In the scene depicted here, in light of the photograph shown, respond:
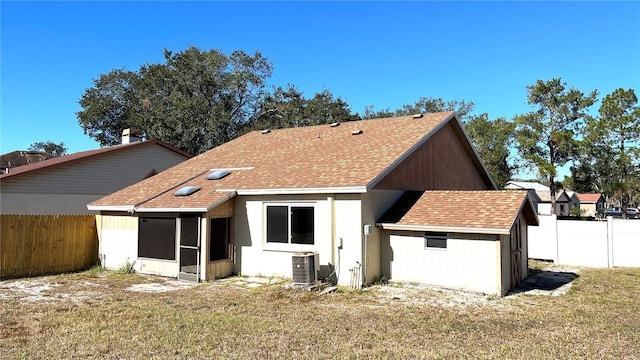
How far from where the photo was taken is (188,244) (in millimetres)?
12328

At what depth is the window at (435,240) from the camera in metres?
10.7

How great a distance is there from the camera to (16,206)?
17.5 metres

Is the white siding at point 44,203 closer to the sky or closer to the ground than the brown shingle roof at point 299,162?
closer to the ground

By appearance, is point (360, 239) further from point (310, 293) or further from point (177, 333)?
point (177, 333)

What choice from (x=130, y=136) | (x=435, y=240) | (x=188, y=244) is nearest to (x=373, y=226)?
(x=435, y=240)

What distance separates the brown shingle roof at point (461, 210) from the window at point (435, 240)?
404 mm

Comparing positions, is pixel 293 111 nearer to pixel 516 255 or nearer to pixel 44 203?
pixel 44 203

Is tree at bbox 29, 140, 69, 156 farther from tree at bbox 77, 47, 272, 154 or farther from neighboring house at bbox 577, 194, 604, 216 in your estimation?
neighboring house at bbox 577, 194, 604, 216

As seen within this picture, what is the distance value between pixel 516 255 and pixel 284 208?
6.56 m

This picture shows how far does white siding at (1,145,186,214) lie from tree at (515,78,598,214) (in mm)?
31592

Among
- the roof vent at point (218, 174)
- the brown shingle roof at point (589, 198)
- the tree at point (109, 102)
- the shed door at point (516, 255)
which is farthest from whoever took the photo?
the brown shingle roof at point (589, 198)

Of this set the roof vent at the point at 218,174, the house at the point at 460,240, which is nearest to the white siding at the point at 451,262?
the house at the point at 460,240

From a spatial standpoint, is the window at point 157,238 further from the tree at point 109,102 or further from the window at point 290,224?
the tree at point 109,102

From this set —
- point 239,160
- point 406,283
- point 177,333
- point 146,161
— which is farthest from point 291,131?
point 177,333
